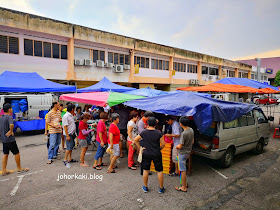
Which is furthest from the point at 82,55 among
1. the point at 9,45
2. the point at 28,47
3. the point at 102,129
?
the point at 102,129

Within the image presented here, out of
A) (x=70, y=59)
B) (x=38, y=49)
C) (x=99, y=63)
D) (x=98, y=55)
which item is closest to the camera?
(x=38, y=49)

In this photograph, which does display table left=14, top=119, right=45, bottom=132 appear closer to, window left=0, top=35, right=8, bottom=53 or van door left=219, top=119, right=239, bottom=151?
window left=0, top=35, right=8, bottom=53

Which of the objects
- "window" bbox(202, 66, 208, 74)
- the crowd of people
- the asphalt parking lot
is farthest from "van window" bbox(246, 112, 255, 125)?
"window" bbox(202, 66, 208, 74)

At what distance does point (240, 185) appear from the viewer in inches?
187

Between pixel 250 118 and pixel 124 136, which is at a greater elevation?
pixel 250 118

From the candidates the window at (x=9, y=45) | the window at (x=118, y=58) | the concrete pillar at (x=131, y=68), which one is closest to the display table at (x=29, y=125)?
the window at (x=9, y=45)

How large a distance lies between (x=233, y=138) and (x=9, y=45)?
50.6ft

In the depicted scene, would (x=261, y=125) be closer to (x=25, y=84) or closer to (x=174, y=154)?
(x=174, y=154)

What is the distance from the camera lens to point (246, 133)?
20.6 ft

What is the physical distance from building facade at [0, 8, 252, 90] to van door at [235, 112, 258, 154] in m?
14.2

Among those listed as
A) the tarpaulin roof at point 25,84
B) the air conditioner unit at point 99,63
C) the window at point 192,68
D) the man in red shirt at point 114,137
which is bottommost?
the man in red shirt at point 114,137

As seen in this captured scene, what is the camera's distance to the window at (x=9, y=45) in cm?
1352

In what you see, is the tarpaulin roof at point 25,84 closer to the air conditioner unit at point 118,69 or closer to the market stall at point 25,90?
the market stall at point 25,90

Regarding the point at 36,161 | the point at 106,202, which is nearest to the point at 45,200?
the point at 106,202
